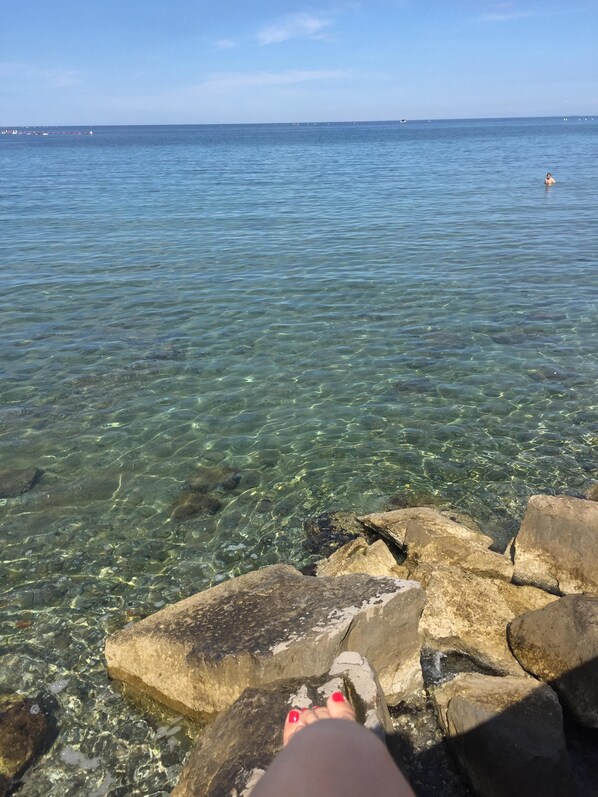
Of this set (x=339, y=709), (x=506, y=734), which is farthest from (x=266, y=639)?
(x=506, y=734)

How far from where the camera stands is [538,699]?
242 inches

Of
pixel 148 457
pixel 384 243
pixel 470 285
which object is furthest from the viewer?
pixel 384 243

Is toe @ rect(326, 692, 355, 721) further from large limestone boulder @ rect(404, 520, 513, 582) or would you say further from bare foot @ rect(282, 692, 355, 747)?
large limestone boulder @ rect(404, 520, 513, 582)

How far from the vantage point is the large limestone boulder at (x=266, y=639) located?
20.2 ft

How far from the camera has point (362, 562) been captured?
8.32 meters

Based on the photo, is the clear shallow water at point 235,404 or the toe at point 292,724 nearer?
the toe at point 292,724

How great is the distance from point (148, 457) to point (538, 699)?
8175 mm

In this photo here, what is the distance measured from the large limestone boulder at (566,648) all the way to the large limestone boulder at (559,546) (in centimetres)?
80

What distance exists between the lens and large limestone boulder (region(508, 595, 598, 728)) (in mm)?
6316

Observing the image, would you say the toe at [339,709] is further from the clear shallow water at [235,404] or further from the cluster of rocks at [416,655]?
the clear shallow water at [235,404]

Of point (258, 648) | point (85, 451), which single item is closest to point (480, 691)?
point (258, 648)

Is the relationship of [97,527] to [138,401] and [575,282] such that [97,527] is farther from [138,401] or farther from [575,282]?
[575,282]

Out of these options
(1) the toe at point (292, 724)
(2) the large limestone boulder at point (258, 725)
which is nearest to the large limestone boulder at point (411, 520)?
(2) the large limestone boulder at point (258, 725)

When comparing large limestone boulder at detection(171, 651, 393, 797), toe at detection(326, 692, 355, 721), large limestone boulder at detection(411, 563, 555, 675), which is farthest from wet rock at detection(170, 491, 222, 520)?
toe at detection(326, 692, 355, 721)
